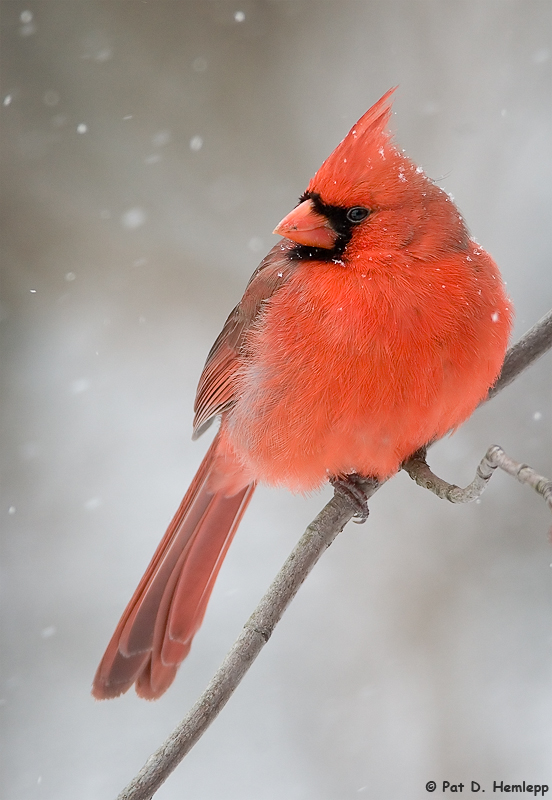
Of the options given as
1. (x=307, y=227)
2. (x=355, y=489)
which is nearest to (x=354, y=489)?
(x=355, y=489)

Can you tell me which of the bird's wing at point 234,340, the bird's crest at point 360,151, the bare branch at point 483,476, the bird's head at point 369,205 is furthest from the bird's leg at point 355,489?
the bird's crest at point 360,151

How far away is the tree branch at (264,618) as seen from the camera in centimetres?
145

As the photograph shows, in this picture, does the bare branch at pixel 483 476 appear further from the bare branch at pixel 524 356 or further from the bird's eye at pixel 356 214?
the bird's eye at pixel 356 214

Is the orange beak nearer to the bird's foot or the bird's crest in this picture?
the bird's crest

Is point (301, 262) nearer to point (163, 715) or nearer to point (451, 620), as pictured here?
point (451, 620)

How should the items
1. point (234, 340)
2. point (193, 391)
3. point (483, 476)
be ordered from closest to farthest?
1. point (483, 476)
2. point (234, 340)
3. point (193, 391)

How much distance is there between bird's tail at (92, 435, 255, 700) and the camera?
6.27ft

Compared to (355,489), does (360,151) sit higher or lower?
higher

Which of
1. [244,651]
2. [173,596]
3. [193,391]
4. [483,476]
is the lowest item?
[483,476]

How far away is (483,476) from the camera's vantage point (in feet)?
4.02

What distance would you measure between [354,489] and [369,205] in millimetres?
637

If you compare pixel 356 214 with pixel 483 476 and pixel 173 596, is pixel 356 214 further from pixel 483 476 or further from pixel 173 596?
pixel 173 596

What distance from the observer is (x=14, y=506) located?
105 inches

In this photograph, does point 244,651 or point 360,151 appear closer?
point 360,151
